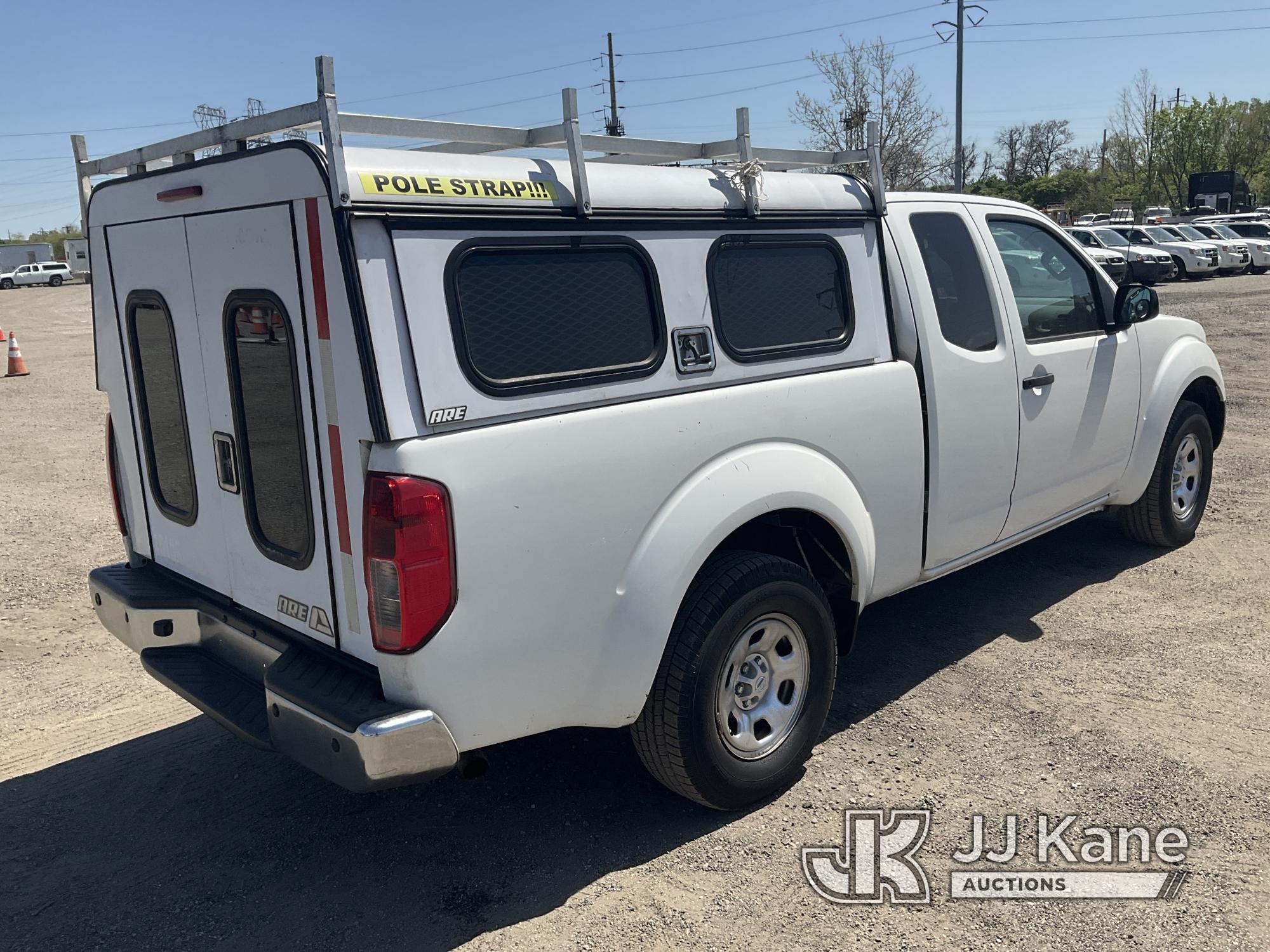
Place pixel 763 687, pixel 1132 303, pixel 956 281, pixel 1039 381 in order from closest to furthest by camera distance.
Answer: pixel 763 687 < pixel 956 281 < pixel 1039 381 < pixel 1132 303

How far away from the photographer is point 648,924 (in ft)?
Answer: 10.00

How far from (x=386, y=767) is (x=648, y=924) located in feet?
3.09

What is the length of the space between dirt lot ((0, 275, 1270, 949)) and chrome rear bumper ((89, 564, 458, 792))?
0.56 metres

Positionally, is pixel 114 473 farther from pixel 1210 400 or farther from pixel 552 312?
pixel 1210 400

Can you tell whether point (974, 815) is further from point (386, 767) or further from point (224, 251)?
point (224, 251)

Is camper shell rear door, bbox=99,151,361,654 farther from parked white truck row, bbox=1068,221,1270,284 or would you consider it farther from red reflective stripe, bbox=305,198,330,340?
parked white truck row, bbox=1068,221,1270,284

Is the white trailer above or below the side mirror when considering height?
above

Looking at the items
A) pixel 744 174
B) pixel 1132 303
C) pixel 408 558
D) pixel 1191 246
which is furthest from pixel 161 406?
pixel 1191 246

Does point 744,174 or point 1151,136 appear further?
point 1151,136

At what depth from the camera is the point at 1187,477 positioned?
621cm

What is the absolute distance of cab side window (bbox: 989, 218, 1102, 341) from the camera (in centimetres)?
476

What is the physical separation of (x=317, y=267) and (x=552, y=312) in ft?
2.22

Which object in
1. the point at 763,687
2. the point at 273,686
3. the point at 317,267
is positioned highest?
the point at 317,267

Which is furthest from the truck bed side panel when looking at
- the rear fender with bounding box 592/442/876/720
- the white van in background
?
the white van in background
